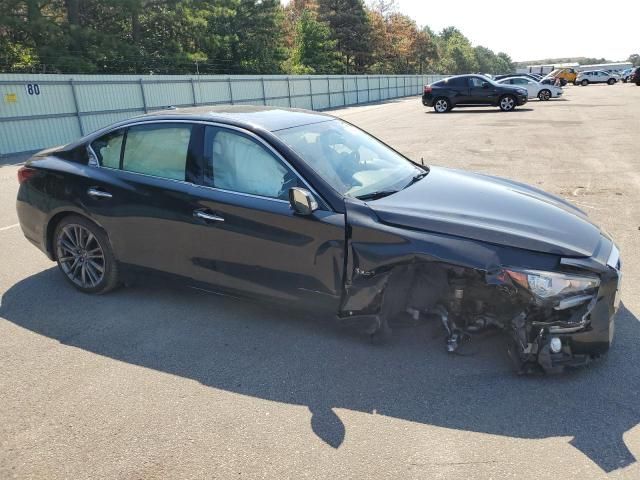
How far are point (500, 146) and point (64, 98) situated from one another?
44.5 ft

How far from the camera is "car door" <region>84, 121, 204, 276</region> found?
12.7ft

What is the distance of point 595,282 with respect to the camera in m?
2.94

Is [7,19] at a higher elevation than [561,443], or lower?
higher

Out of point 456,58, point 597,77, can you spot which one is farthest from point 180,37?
point 456,58

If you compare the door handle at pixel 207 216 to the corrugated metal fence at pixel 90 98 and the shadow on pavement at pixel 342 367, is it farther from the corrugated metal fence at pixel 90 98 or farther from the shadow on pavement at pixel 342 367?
the corrugated metal fence at pixel 90 98

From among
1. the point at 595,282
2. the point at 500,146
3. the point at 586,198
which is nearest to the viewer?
the point at 595,282

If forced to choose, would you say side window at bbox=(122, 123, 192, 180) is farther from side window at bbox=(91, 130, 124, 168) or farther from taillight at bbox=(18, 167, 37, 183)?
taillight at bbox=(18, 167, 37, 183)

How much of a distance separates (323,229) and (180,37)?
3371 centimetres

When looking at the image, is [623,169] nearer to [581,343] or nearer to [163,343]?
[581,343]

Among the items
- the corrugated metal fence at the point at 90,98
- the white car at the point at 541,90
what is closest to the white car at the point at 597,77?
the white car at the point at 541,90

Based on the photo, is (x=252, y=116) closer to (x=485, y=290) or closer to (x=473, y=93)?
(x=485, y=290)

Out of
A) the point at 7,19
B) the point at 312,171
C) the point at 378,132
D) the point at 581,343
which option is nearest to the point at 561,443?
the point at 581,343

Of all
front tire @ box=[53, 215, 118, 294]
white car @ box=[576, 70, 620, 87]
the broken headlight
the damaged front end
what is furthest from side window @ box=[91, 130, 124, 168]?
white car @ box=[576, 70, 620, 87]

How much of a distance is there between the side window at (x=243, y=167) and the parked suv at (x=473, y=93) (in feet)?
70.1
